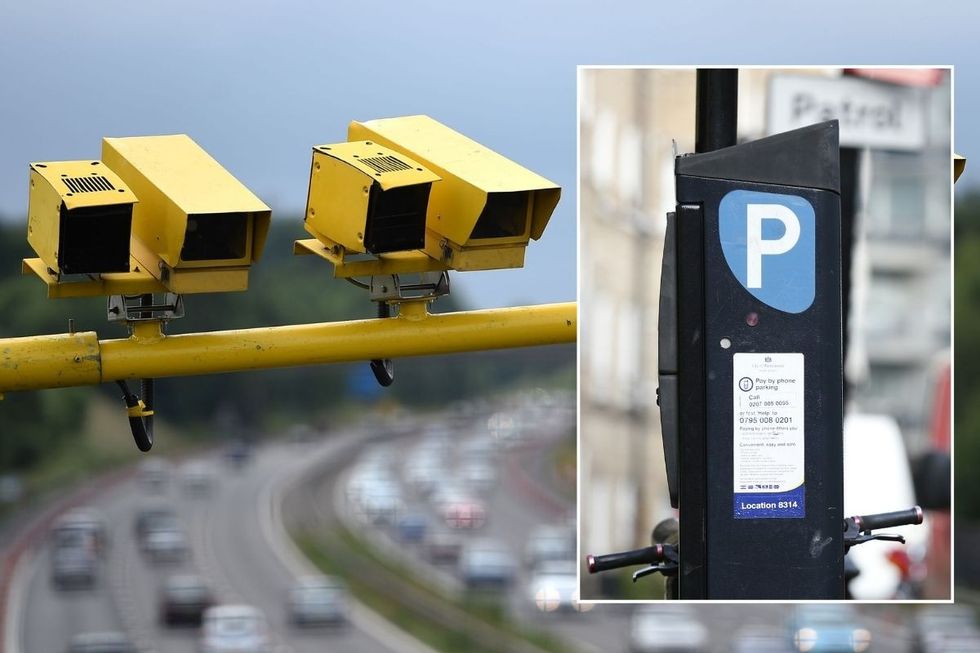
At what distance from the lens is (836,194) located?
5742 mm

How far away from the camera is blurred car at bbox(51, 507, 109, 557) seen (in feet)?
310

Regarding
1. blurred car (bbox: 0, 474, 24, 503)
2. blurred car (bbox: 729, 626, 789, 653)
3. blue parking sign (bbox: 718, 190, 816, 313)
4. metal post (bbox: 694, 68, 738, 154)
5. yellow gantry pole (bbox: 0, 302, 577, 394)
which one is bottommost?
blurred car (bbox: 729, 626, 789, 653)

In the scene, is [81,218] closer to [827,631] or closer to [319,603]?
[827,631]

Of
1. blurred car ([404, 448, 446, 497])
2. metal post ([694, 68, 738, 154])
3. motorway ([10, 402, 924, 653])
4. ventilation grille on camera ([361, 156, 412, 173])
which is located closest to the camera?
metal post ([694, 68, 738, 154])

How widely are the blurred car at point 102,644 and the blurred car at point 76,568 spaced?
36.8 ft

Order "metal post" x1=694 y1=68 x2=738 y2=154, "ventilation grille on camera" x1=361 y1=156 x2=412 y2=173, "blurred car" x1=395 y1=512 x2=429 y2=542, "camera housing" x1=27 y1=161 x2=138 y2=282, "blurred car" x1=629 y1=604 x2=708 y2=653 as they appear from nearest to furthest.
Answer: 1. "metal post" x1=694 y1=68 x2=738 y2=154
2. "camera housing" x1=27 y1=161 x2=138 y2=282
3. "ventilation grille on camera" x1=361 y1=156 x2=412 y2=173
4. "blurred car" x1=629 y1=604 x2=708 y2=653
5. "blurred car" x1=395 y1=512 x2=429 y2=542

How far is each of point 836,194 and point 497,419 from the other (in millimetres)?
111809

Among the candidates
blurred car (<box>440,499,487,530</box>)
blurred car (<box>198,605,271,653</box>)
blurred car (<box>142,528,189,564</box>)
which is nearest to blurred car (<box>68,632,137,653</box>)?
blurred car (<box>198,605,271,653</box>)

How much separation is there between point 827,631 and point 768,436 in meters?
55.3

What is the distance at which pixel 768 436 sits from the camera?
5.98 m

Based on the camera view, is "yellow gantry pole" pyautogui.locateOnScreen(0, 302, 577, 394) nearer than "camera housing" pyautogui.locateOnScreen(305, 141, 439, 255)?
Yes

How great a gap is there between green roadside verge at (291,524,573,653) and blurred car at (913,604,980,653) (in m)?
16.6

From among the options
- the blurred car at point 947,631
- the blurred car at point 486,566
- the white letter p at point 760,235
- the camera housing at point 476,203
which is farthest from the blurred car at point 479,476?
the white letter p at point 760,235

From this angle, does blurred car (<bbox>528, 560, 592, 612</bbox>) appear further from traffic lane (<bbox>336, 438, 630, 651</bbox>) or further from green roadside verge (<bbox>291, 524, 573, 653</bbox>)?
green roadside verge (<bbox>291, 524, 573, 653</bbox>)
